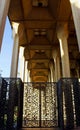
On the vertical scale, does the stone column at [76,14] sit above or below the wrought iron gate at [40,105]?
above

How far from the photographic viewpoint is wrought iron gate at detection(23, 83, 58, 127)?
10203 millimetres

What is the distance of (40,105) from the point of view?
10523 millimetres

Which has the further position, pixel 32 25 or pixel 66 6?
pixel 32 25

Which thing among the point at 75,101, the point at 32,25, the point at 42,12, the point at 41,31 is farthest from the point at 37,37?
the point at 75,101

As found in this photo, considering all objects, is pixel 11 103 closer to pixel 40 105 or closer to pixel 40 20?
pixel 40 105

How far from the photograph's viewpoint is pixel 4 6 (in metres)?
7.66

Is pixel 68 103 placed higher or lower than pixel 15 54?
lower

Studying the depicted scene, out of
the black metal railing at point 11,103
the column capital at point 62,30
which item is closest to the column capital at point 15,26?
the column capital at point 62,30

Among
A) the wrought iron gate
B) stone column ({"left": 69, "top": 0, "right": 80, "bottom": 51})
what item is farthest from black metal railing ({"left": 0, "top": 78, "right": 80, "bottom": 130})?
stone column ({"left": 69, "top": 0, "right": 80, "bottom": 51})

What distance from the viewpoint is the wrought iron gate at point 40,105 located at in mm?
10203

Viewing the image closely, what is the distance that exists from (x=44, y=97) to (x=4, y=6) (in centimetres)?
576

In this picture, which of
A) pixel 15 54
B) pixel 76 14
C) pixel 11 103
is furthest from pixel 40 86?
pixel 76 14

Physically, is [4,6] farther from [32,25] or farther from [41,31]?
[41,31]

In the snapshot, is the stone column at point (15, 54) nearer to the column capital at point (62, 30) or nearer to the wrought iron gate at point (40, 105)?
the wrought iron gate at point (40, 105)
